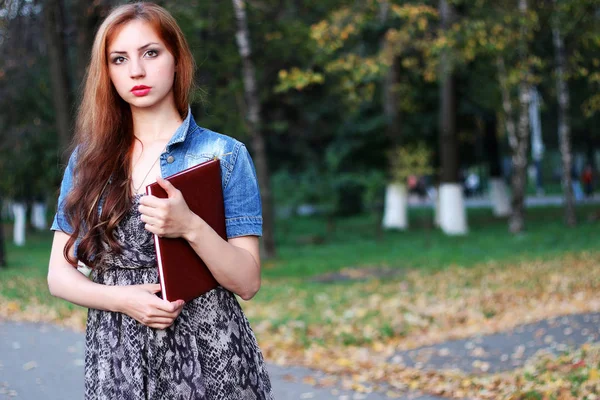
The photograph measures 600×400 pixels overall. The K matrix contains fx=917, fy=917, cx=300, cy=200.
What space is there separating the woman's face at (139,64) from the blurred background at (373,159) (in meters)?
0.46

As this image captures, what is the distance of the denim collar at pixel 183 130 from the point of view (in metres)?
2.66

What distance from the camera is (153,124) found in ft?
8.93

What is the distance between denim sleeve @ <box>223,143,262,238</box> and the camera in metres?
2.62

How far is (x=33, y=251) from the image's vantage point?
90.8ft

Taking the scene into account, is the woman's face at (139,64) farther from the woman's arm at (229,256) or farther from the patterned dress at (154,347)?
the woman's arm at (229,256)

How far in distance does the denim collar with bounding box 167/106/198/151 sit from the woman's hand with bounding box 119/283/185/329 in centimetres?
43

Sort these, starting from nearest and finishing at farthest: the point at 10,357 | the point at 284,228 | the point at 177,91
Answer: the point at 177,91 < the point at 10,357 < the point at 284,228

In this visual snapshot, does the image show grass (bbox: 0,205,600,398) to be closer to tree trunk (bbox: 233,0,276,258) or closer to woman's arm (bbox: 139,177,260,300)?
tree trunk (bbox: 233,0,276,258)

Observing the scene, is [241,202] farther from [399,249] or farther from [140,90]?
[399,249]

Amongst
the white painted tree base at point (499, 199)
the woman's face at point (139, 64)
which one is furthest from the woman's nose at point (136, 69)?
the white painted tree base at point (499, 199)

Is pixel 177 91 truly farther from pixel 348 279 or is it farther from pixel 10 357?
pixel 348 279

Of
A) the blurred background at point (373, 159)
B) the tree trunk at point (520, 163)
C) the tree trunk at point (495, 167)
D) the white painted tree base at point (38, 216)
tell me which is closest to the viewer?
the blurred background at point (373, 159)

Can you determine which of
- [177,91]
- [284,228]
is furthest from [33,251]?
[177,91]

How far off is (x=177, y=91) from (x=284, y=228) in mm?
27946
